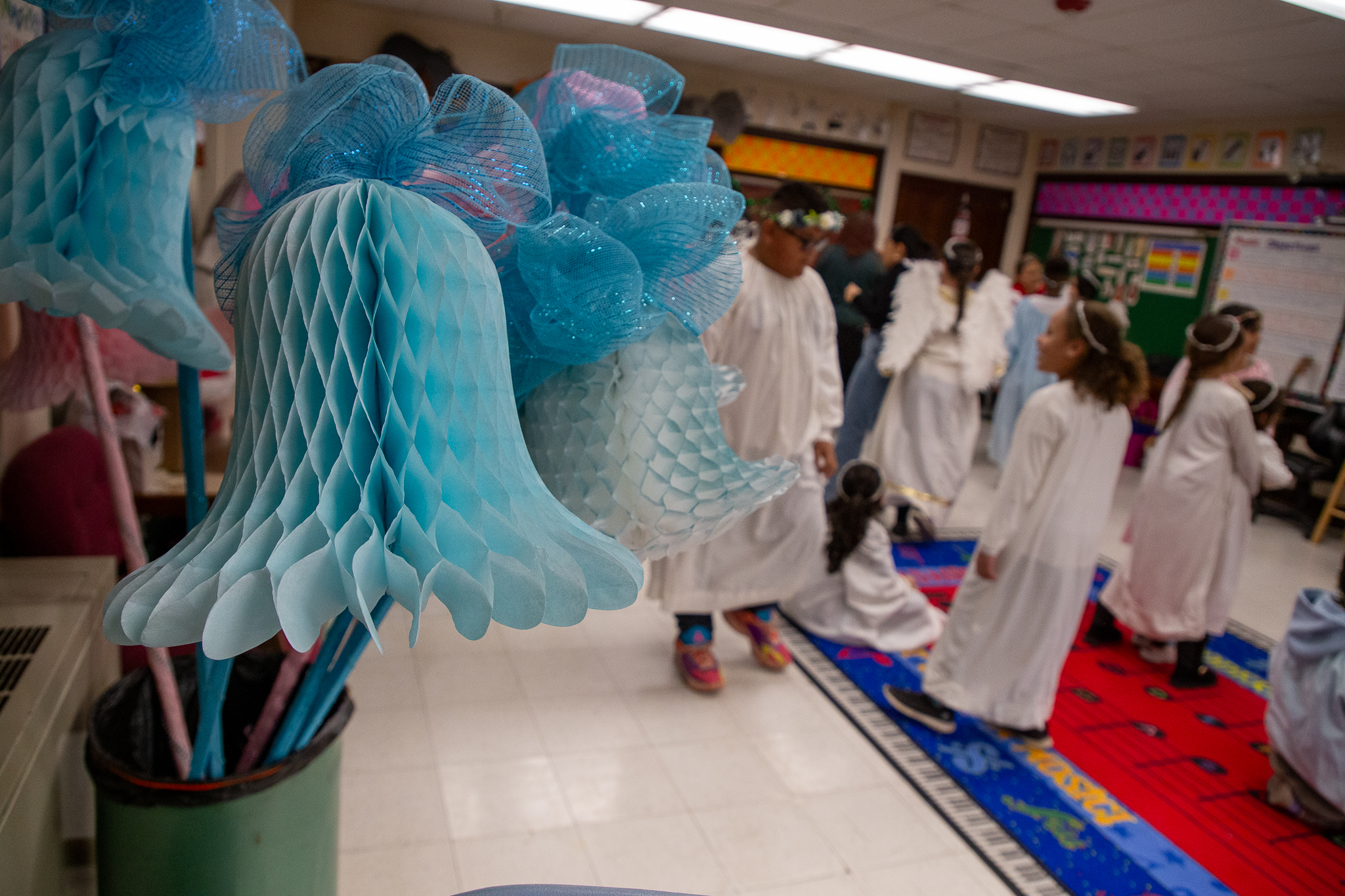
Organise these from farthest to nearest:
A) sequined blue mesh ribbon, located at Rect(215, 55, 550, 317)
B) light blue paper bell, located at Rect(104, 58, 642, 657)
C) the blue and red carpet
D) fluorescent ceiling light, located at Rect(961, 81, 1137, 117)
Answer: fluorescent ceiling light, located at Rect(961, 81, 1137, 117) < the blue and red carpet < sequined blue mesh ribbon, located at Rect(215, 55, 550, 317) < light blue paper bell, located at Rect(104, 58, 642, 657)

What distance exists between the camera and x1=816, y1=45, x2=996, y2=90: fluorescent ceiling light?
3.74m

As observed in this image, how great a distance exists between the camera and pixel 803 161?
7.42 meters

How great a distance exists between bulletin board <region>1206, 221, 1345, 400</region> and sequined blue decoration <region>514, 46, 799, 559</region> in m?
6.98

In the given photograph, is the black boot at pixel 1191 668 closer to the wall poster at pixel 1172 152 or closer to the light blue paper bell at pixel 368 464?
the light blue paper bell at pixel 368 464

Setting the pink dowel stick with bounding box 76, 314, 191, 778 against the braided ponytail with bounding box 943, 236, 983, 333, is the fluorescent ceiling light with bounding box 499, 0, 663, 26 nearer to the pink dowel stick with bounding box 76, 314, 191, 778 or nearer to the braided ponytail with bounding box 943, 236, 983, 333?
the braided ponytail with bounding box 943, 236, 983, 333

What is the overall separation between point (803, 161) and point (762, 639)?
5.52 metres

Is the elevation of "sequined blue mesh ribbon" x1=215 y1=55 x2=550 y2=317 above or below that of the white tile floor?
above

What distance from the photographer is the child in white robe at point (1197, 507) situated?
119 inches

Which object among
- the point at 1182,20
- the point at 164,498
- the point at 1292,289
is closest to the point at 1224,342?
the point at 1182,20

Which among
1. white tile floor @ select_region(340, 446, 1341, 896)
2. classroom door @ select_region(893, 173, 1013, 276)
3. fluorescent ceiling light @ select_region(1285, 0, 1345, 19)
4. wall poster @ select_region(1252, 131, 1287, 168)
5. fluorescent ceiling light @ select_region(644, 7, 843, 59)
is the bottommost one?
white tile floor @ select_region(340, 446, 1341, 896)

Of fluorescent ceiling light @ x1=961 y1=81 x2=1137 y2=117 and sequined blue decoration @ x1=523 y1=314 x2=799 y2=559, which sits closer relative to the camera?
sequined blue decoration @ x1=523 y1=314 x2=799 y2=559

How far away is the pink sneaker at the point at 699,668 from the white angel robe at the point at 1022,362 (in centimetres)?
367

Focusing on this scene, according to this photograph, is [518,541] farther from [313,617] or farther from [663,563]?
[663,563]

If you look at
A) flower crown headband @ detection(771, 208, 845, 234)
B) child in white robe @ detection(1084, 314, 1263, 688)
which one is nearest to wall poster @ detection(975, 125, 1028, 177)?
child in white robe @ detection(1084, 314, 1263, 688)
